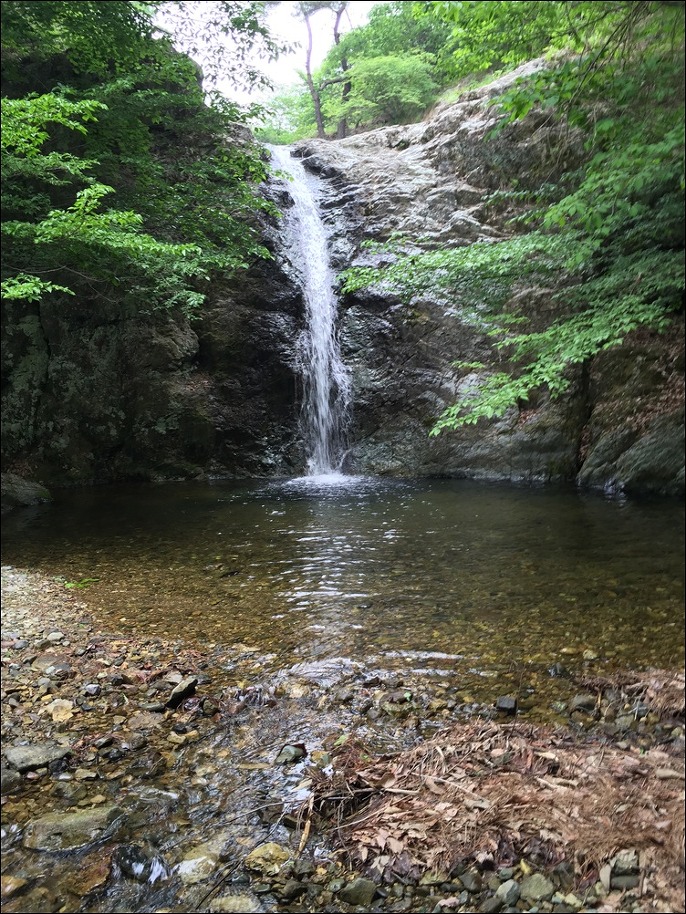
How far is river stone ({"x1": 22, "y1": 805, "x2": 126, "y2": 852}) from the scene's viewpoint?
6.26ft

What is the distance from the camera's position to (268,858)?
73.5 inches

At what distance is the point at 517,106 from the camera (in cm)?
311

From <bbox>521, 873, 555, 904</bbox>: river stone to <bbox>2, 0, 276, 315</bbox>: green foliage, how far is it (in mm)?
6124

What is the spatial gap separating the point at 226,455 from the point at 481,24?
883cm

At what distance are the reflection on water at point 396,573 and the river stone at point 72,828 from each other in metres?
1.39

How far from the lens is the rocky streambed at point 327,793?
1703mm

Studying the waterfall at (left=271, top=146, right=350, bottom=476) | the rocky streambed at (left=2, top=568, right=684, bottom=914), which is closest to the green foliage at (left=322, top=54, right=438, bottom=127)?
the waterfall at (left=271, top=146, right=350, bottom=476)

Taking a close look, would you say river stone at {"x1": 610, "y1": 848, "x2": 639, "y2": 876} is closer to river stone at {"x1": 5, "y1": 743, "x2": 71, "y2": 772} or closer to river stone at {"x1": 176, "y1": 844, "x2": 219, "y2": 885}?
river stone at {"x1": 176, "y1": 844, "x2": 219, "y2": 885}

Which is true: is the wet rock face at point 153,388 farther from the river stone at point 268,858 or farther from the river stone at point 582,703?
the river stone at point 268,858

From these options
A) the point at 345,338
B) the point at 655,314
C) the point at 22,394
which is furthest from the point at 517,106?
the point at 22,394

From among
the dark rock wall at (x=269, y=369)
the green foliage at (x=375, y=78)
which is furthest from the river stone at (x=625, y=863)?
the dark rock wall at (x=269, y=369)

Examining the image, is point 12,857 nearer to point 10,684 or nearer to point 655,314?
point 10,684

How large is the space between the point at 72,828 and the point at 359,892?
108cm

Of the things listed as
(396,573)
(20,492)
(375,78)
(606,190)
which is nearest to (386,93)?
(375,78)
